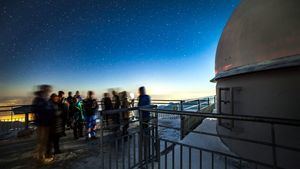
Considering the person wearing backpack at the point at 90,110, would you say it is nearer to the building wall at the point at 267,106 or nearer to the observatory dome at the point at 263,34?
the building wall at the point at 267,106

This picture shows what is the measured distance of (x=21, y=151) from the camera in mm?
6504

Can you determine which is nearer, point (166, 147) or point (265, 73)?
point (166, 147)

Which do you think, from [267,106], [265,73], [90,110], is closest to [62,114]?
[90,110]

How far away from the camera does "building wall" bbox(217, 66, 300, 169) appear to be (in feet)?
15.2

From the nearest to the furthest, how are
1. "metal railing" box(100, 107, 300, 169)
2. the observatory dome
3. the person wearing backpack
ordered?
"metal railing" box(100, 107, 300, 169) → the observatory dome → the person wearing backpack

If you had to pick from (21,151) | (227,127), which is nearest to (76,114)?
(21,151)

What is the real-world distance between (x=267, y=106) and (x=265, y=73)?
0.99 meters

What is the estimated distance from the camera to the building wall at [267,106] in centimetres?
464

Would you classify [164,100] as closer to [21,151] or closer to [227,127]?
[227,127]

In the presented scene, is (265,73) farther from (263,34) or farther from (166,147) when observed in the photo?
(166,147)

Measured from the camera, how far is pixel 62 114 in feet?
24.1

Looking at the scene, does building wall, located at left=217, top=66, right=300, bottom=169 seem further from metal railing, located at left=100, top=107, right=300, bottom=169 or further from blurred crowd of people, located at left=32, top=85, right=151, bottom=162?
blurred crowd of people, located at left=32, top=85, right=151, bottom=162

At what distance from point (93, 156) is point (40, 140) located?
169 cm

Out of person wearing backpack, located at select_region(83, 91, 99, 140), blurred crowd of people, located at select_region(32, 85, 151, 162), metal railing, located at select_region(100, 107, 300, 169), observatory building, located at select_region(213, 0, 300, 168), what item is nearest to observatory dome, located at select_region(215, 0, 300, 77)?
observatory building, located at select_region(213, 0, 300, 168)
